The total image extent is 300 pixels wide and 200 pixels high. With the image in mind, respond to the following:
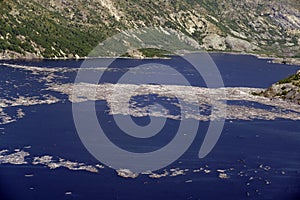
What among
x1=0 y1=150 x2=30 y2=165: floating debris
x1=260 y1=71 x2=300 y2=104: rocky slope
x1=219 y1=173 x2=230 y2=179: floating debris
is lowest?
x1=0 y1=150 x2=30 y2=165: floating debris

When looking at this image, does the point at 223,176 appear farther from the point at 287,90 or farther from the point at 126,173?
the point at 287,90

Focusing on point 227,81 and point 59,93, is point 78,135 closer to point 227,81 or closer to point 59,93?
point 59,93

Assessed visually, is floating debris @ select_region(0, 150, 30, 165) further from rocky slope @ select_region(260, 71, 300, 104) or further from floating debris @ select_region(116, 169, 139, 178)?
rocky slope @ select_region(260, 71, 300, 104)

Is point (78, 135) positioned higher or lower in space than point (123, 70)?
lower

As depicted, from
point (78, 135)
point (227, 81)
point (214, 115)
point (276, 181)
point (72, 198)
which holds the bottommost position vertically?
point (72, 198)

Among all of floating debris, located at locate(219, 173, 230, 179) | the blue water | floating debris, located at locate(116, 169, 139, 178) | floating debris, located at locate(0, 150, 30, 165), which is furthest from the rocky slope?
floating debris, located at locate(0, 150, 30, 165)

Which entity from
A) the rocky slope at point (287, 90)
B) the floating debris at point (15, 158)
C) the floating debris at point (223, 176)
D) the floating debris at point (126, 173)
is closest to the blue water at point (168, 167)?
the floating debris at point (223, 176)

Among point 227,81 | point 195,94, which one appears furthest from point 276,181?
point 227,81

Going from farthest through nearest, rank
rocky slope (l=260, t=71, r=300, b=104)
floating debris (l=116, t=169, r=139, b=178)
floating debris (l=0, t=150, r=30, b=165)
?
rocky slope (l=260, t=71, r=300, b=104), floating debris (l=0, t=150, r=30, b=165), floating debris (l=116, t=169, r=139, b=178)

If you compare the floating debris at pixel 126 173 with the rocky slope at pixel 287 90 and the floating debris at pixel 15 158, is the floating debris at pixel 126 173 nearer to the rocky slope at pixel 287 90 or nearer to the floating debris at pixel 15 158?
the floating debris at pixel 15 158
